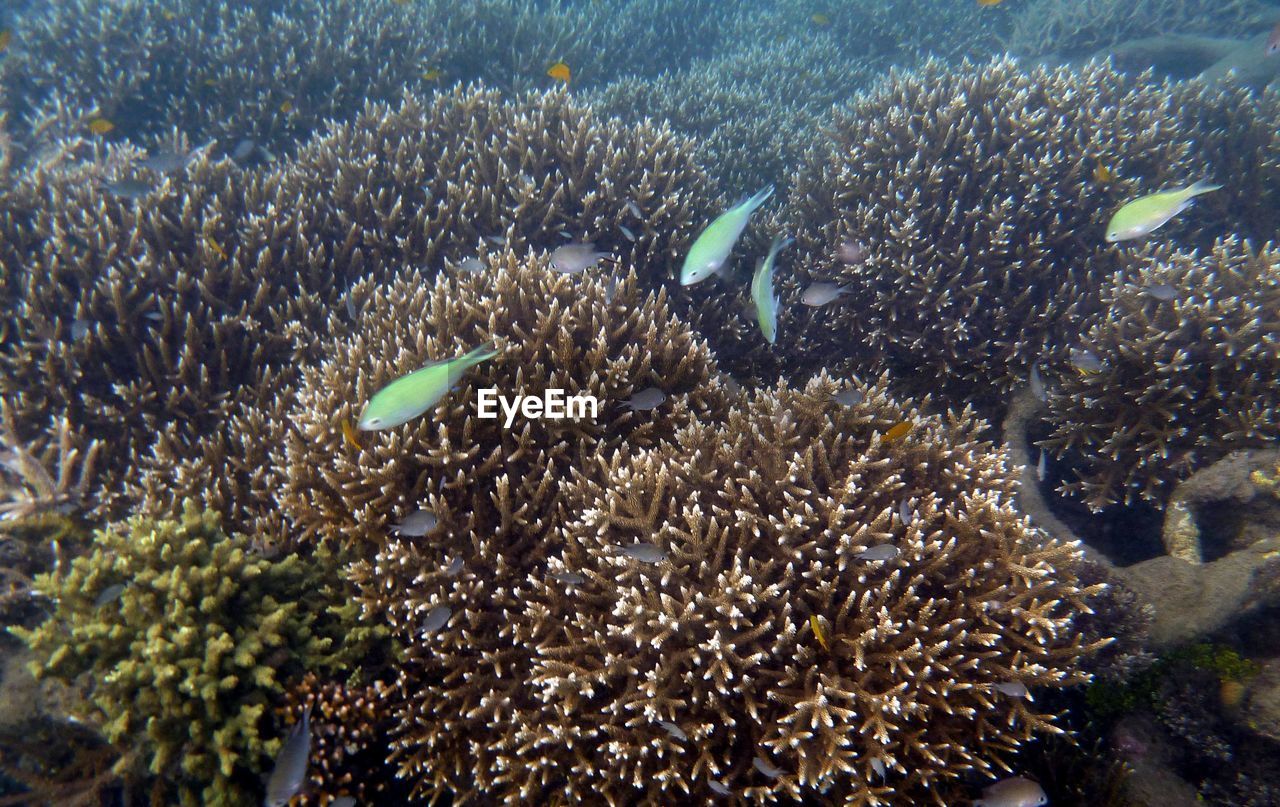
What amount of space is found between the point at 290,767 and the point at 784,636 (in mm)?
2352

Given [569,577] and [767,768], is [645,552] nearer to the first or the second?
[569,577]

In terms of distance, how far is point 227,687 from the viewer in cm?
304

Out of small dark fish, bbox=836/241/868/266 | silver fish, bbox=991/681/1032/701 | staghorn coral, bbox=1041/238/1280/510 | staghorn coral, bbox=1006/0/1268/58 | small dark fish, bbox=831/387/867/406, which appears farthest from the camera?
staghorn coral, bbox=1006/0/1268/58

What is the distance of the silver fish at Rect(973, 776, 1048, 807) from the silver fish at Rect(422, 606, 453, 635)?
278 centimetres

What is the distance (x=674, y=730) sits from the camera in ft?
9.32

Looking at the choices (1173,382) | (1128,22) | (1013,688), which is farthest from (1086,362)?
(1128,22)

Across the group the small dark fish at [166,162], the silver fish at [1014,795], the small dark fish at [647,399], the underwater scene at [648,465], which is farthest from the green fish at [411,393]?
the small dark fish at [166,162]

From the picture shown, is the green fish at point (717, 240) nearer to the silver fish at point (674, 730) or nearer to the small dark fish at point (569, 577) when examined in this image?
the small dark fish at point (569, 577)

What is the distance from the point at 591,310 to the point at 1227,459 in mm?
4643

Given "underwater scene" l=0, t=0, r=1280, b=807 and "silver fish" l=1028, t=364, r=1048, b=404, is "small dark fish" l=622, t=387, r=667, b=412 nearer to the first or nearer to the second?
"underwater scene" l=0, t=0, r=1280, b=807

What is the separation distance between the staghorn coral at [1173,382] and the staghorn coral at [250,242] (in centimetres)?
382

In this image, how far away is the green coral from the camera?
3.01 m

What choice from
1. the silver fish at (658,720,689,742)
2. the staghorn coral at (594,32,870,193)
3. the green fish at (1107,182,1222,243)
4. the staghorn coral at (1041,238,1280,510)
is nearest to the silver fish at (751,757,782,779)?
the silver fish at (658,720,689,742)

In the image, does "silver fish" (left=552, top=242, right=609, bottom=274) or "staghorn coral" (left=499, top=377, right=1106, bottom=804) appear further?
"silver fish" (left=552, top=242, right=609, bottom=274)
